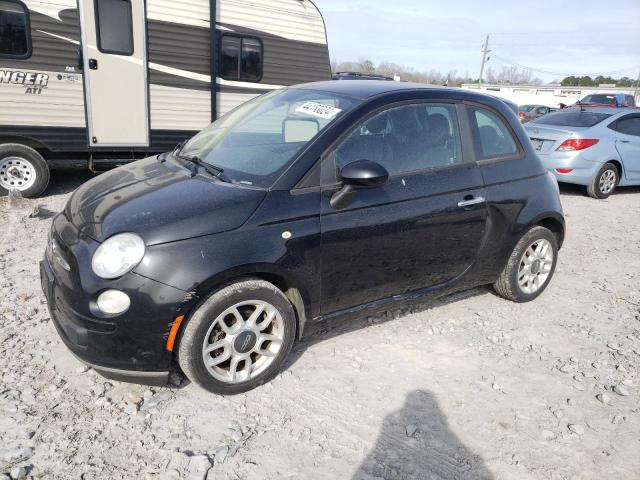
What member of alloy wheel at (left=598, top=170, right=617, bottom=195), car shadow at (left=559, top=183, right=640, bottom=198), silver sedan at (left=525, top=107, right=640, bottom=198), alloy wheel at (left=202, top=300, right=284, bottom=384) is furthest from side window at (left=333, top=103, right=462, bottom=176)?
car shadow at (left=559, top=183, right=640, bottom=198)

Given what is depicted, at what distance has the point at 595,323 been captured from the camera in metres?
4.18

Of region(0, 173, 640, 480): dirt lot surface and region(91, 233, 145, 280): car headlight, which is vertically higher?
region(91, 233, 145, 280): car headlight

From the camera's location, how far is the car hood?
2660 mm

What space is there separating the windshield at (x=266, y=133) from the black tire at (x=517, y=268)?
1.94m

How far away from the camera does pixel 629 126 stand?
29.8 feet

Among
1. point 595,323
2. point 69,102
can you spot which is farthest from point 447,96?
point 69,102

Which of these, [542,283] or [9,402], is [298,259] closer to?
[9,402]

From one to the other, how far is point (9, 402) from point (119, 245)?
1.11 meters

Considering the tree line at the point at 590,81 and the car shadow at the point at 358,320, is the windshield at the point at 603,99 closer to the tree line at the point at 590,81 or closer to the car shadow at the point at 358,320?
the car shadow at the point at 358,320

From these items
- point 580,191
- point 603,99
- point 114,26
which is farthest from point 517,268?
point 603,99

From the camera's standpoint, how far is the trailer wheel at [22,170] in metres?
6.52


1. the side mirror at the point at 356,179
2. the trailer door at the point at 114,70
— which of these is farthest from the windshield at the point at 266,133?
the trailer door at the point at 114,70

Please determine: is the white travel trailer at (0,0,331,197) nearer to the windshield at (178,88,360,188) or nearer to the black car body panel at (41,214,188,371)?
the windshield at (178,88,360,188)

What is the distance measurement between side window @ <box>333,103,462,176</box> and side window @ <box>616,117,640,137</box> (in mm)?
6951
